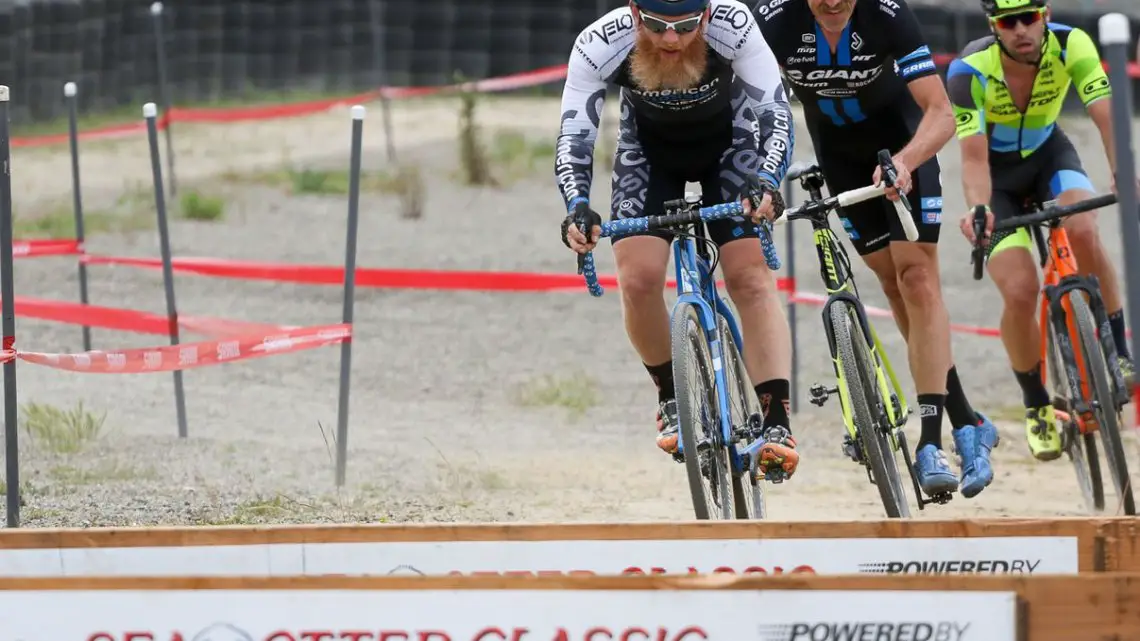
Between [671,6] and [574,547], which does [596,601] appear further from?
[671,6]

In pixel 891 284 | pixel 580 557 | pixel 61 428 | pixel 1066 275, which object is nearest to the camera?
pixel 580 557

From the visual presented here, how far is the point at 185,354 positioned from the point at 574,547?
329 centimetres

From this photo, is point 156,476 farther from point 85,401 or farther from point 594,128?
point 594,128

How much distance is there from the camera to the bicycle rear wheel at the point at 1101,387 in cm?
682

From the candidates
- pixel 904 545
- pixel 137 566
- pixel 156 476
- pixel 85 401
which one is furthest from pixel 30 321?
pixel 904 545

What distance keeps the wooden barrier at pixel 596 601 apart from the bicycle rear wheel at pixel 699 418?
1.77 m

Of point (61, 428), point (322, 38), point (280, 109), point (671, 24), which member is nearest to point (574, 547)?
point (671, 24)

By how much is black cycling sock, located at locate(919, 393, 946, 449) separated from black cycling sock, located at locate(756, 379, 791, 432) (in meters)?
0.65

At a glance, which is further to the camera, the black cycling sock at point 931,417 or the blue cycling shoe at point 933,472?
the black cycling sock at point 931,417

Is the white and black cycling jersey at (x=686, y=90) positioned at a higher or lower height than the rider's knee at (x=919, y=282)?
higher

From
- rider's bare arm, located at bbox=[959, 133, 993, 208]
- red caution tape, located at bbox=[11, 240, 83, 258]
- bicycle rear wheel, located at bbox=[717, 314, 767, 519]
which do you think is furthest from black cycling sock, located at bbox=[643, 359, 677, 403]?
red caution tape, located at bbox=[11, 240, 83, 258]

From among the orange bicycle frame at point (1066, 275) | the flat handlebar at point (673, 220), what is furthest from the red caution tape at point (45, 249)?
the orange bicycle frame at point (1066, 275)

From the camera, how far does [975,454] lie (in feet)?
22.2

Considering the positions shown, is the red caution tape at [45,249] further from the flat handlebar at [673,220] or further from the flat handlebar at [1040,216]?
the flat handlebar at [1040,216]
